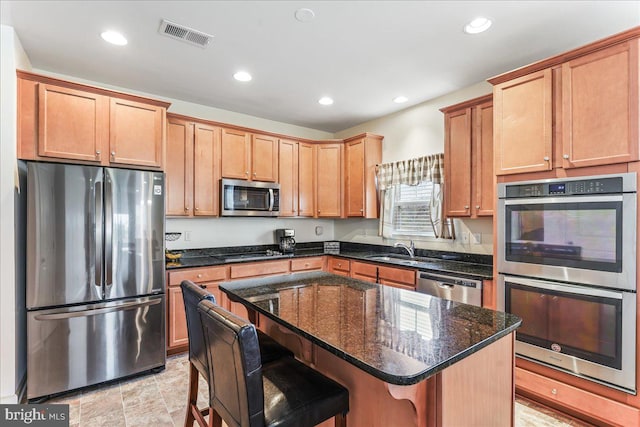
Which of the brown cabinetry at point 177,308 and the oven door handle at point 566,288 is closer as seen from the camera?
the oven door handle at point 566,288

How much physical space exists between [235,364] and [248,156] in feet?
10.7

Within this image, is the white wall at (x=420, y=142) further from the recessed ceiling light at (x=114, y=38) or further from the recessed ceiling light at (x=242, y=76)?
the recessed ceiling light at (x=114, y=38)

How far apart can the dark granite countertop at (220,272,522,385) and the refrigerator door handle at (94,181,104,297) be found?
1266 millimetres

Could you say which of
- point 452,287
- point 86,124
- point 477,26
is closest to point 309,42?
point 477,26

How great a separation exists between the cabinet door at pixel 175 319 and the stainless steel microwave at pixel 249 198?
3.47 feet

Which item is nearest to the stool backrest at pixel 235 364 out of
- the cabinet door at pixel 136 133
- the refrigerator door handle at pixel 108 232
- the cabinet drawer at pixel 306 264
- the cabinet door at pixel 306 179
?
the refrigerator door handle at pixel 108 232

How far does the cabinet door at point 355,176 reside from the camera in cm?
442

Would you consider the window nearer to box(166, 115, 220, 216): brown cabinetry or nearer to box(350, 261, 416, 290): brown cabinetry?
box(350, 261, 416, 290): brown cabinetry

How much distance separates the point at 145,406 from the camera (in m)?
2.44

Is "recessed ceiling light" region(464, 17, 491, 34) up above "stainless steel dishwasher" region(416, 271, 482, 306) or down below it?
above

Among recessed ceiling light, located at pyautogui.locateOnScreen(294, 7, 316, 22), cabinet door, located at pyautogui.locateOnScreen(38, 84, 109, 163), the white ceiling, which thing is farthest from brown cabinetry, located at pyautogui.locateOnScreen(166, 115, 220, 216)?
recessed ceiling light, located at pyautogui.locateOnScreen(294, 7, 316, 22)

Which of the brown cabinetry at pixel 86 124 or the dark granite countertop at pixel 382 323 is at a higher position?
the brown cabinetry at pixel 86 124

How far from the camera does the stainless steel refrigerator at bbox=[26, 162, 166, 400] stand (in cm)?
246

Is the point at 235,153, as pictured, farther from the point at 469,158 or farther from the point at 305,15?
the point at 469,158
